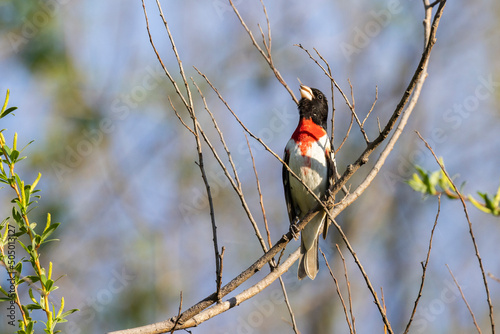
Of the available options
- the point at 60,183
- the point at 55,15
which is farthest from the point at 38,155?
the point at 55,15

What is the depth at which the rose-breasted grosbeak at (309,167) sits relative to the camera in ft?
15.6

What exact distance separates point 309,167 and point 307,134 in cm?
33

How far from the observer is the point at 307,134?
4.91 metres

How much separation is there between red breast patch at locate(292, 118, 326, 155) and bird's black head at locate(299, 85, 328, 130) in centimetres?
Answer: 8

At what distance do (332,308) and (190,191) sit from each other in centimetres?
353

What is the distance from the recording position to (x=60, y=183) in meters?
8.86

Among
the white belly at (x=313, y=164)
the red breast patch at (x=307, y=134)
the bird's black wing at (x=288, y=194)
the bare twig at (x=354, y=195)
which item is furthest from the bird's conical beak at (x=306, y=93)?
the bare twig at (x=354, y=195)

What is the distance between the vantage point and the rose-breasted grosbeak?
477 cm

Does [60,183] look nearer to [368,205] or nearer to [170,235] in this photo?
[170,235]

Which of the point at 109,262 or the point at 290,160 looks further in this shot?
the point at 109,262

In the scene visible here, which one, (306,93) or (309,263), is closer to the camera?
(309,263)

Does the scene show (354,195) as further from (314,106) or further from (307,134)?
(314,106)

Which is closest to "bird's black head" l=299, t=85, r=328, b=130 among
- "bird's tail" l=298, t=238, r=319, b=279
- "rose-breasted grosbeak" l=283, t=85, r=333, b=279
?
"rose-breasted grosbeak" l=283, t=85, r=333, b=279

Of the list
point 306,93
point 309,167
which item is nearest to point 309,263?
point 309,167
